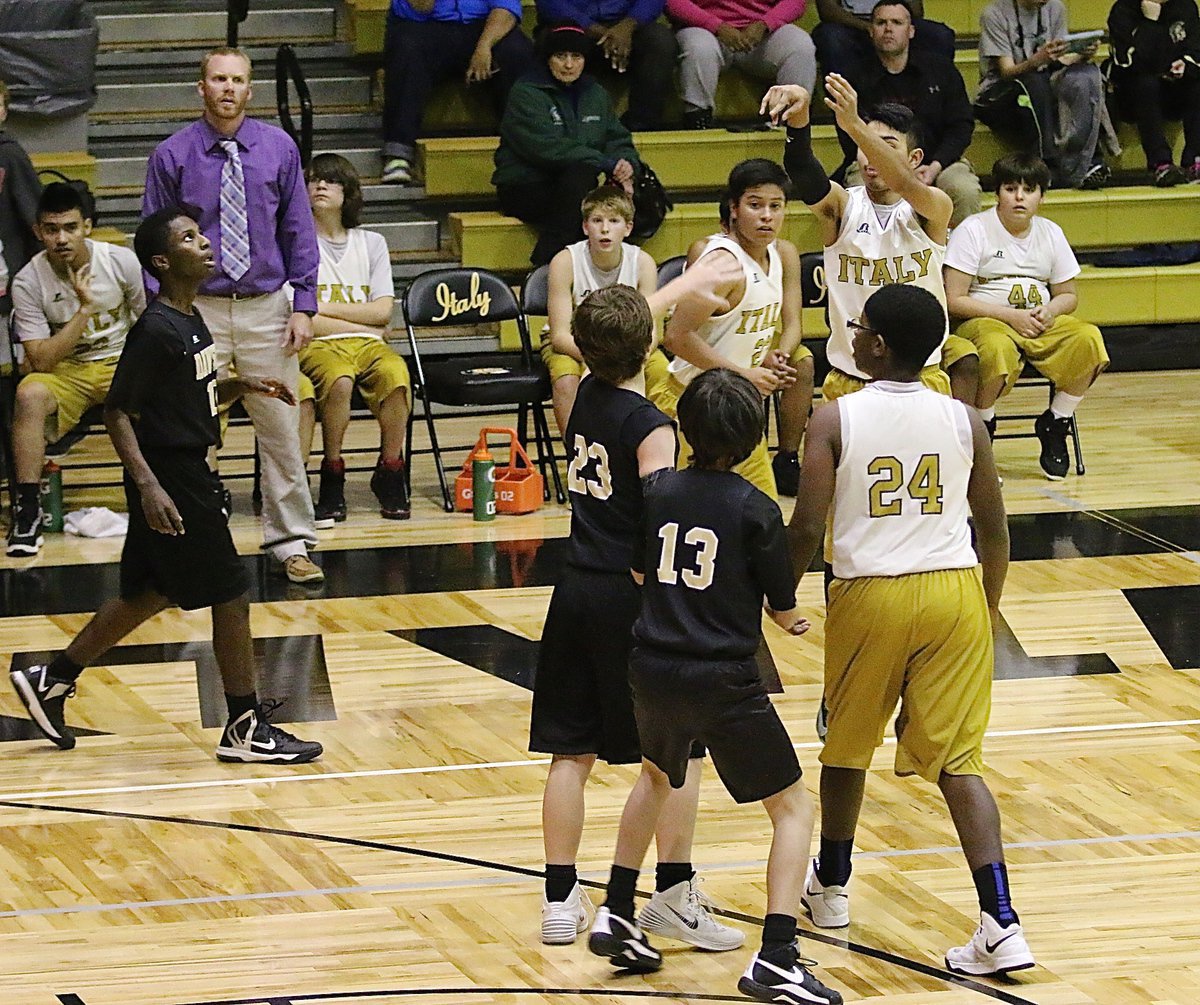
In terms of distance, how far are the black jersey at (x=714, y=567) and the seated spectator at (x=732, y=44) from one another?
22.9 ft

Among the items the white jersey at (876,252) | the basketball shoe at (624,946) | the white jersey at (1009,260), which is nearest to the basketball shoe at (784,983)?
the basketball shoe at (624,946)

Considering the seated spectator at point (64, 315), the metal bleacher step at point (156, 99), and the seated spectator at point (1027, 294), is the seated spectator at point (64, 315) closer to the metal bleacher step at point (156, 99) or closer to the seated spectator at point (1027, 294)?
the metal bleacher step at point (156, 99)

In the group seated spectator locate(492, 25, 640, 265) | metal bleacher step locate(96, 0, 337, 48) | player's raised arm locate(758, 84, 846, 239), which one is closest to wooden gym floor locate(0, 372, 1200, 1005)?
player's raised arm locate(758, 84, 846, 239)

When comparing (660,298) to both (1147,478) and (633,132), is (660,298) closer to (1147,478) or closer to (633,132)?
(1147,478)

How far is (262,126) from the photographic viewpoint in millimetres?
6855

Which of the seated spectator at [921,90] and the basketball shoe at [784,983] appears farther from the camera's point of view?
the seated spectator at [921,90]

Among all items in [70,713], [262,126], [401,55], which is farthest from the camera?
[401,55]

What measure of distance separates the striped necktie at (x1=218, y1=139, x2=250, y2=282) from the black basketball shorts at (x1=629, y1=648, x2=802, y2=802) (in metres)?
3.50

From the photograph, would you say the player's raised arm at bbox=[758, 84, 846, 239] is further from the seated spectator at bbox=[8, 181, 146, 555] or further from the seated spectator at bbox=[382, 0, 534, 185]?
the seated spectator at bbox=[382, 0, 534, 185]

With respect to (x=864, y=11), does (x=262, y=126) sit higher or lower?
lower

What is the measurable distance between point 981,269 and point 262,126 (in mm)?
3389

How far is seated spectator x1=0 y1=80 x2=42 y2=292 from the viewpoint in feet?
27.2

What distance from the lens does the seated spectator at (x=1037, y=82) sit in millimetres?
10633

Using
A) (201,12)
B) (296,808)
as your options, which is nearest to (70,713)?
(296,808)
